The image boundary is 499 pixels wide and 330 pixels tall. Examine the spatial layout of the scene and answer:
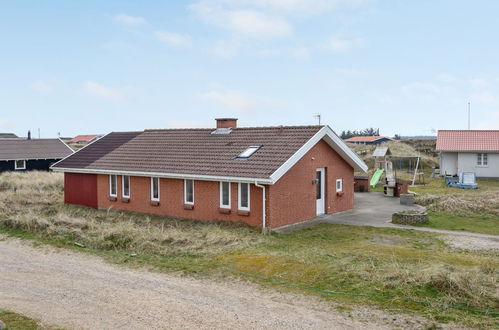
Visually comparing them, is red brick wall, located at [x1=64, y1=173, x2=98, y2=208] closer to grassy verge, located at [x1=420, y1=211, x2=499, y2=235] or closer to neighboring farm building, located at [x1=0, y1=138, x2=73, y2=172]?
grassy verge, located at [x1=420, y1=211, x2=499, y2=235]

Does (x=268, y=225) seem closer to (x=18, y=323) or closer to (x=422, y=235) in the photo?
(x=422, y=235)

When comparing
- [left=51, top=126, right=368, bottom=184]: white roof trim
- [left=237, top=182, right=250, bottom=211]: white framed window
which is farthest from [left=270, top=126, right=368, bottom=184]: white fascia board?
[left=237, top=182, right=250, bottom=211]: white framed window

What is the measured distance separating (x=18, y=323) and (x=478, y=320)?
8178mm

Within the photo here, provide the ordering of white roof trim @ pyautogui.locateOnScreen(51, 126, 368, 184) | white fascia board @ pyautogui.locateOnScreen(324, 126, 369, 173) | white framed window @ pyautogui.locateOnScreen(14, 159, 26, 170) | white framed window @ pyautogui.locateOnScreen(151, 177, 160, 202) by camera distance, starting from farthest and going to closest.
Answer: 1. white framed window @ pyautogui.locateOnScreen(14, 159, 26, 170)
2. white framed window @ pyautogui.locateOnScreen(151, 177, 160, 202)
3. white fascia board @ pyautogui.locateOnScreen(324, 126, 369, 173)
4. white roof trim @ pyautogui.locateOnScreen(51, 126, 368, 184)

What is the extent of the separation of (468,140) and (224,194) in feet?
92.0

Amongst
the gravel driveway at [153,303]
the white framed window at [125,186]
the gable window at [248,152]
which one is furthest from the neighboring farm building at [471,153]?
the gravel driveway at [153,303]

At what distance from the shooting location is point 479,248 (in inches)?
570

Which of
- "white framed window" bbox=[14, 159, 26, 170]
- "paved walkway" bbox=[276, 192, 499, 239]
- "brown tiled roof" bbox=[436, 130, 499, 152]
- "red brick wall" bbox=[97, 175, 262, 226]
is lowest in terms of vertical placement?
"paved walkway" bbox=[276, 192, 499, 239]

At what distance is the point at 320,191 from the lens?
814 inches

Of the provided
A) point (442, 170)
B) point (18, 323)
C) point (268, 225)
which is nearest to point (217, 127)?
point (268, 225)

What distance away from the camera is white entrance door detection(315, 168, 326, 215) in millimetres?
20438

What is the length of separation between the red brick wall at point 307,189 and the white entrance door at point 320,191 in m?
0.20

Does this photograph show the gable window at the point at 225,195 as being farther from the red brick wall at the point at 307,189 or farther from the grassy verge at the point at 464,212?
the grassy verge at the point at 464,212

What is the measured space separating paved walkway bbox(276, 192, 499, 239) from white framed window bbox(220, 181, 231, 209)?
239 centimetres
